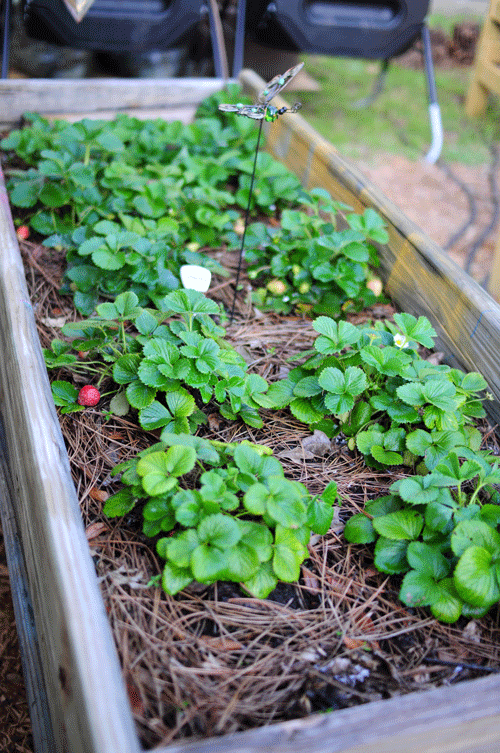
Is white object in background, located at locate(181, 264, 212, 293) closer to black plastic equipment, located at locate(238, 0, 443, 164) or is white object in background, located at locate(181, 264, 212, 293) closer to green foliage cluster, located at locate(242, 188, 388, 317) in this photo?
green foliage cluster, located at locate(242, 188, 388, 317)

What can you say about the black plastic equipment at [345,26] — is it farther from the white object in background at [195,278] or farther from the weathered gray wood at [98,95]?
the white object in background at [195,278]

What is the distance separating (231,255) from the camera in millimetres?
2014

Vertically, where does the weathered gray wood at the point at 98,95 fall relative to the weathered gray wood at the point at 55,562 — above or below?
above

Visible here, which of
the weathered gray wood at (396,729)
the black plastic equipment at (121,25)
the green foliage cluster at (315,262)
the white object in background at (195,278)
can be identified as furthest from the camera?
the black plastic equipment at (121,25)

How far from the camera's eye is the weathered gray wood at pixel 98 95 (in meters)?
2.40

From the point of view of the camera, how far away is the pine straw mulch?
877 millimetres

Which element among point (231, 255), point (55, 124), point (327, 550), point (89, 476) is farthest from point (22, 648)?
point (55, 124)

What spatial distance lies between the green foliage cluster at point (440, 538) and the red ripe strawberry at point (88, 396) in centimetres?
63

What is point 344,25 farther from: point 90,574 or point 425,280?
point 90,574

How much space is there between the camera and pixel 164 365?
4.10 ft

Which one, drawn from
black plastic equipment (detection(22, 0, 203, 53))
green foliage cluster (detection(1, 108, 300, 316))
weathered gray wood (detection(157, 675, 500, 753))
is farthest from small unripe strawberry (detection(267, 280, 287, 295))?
black plastic equipment (detection(22, 0, 203, 53))

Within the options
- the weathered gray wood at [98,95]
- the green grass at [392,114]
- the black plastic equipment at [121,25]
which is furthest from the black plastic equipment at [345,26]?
the weathered gray wood at [98,95]

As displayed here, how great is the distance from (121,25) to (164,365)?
2.42m

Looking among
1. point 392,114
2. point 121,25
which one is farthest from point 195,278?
point 392,114
